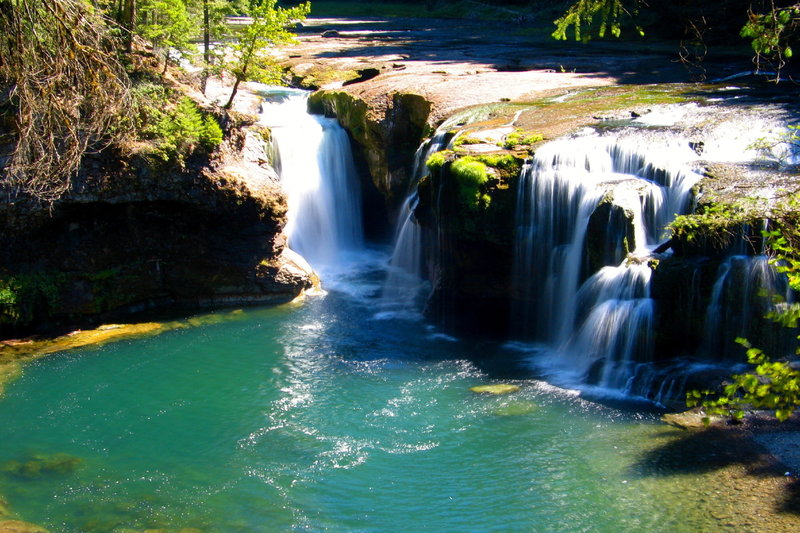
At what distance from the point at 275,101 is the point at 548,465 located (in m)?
14.2

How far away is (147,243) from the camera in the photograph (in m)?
15.0

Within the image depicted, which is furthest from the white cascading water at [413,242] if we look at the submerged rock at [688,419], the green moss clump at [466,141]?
the submerged rock at [688,419]

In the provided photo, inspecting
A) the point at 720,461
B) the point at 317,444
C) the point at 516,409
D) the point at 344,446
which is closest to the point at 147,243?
the point at 317,444

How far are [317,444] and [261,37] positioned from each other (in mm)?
9276

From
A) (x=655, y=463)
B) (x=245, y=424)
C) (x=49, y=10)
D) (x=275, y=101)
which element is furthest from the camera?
(x=275, y=101)

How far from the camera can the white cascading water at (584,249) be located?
11516mm

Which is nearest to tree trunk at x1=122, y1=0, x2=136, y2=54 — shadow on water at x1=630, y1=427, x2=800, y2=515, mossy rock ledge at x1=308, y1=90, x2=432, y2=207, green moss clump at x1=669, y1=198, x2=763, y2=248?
mossy rock ledge at x1=308, y1=90, x2=432, y2=207

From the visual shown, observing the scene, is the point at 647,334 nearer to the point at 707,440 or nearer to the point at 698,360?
the point at 698,360

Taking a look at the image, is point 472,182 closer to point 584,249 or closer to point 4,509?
point 584,249

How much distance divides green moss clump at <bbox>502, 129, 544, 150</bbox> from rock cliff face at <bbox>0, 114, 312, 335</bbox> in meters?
4.61

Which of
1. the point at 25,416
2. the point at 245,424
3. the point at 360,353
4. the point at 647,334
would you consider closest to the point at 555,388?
the point at 647,334

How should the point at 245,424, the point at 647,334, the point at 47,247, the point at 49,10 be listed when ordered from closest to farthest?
the point at 49,10, the point at 245,424, the point at 647,334, the point at 47,247

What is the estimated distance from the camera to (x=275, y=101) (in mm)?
20719

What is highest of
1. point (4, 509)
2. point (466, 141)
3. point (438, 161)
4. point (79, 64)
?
point (79, 64)
